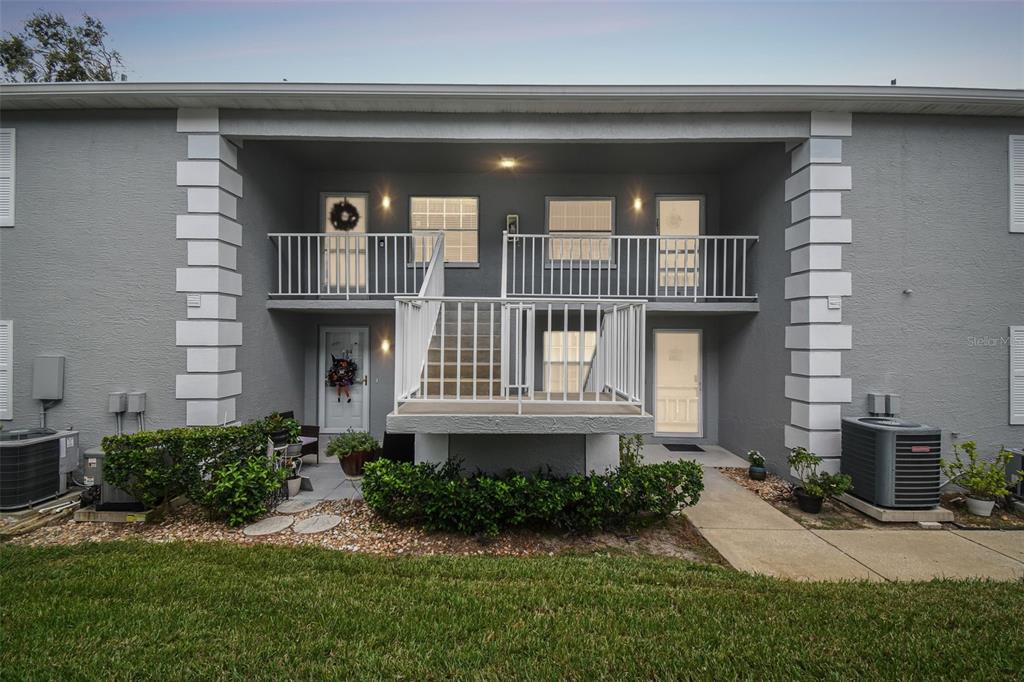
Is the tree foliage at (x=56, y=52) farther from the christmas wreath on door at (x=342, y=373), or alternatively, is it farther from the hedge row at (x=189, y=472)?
the hedge row at (x=189, y=472)

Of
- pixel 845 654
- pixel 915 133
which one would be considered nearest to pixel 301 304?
pixel 845 654

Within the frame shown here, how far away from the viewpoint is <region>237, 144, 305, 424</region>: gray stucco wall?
20.7 feet

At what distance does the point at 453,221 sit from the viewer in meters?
8.50

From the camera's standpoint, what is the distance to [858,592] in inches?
124

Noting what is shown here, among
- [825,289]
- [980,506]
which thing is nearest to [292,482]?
[825,289]

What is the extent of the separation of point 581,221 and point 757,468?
17.4 feet

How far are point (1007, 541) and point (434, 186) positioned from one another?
9217 millimetres

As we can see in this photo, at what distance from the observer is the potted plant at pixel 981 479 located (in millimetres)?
4922

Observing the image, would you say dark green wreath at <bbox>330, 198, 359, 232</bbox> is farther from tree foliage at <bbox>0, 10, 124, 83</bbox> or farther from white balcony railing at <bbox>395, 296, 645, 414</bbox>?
tree foliage at <bbox>0, 10, 124, 83</bbox>

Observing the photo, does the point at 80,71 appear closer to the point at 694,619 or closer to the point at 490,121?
the point at 490,121

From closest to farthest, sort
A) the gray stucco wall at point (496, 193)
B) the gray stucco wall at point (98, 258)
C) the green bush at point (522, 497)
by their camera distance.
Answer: the green bush at point (522, 497) < the gray stucco wall at point (98, 258) < the gray stucco wall at point (496, 193)

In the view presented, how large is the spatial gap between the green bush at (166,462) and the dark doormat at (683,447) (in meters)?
6.88

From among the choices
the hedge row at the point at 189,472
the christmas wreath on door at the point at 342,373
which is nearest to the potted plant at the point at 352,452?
the hedge row at the point at 189,472

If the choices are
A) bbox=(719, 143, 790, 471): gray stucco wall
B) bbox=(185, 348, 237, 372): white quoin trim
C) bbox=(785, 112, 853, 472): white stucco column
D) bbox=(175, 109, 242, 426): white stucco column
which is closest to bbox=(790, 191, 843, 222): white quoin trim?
bbox=(785, 112, 853, 472): white stucco column
